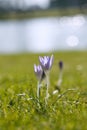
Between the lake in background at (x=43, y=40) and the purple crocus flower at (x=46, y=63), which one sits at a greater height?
the lake in background at (x=43, y=40)

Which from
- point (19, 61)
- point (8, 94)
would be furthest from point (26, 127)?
point (19, 61)

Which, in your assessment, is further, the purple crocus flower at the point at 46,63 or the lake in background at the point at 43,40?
the lake in background at the point at 43,40

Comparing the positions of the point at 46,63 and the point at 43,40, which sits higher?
the point at 43,40

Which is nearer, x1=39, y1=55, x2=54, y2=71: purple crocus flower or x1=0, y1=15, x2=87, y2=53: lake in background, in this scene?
x1=39, y1=55, x2=54, y2=71: purple crocus flower

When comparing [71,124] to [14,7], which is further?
[14,7]

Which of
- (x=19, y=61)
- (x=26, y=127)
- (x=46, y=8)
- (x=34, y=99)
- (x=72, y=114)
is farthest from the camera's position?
(x=46, y=8)

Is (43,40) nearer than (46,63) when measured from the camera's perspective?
No

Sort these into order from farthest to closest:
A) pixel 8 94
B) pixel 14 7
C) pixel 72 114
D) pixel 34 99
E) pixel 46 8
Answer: pixel 46 8 < pixel 14 7 < pixel 8 94 < pixel 34 99 < pixel 72 114

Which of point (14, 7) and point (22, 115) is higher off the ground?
point (14, 7)

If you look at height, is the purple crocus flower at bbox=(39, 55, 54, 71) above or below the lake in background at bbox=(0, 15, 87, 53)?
below

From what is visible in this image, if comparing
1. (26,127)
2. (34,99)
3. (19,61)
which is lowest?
(26,127)

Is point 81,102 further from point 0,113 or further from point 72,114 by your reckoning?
point 0,113
